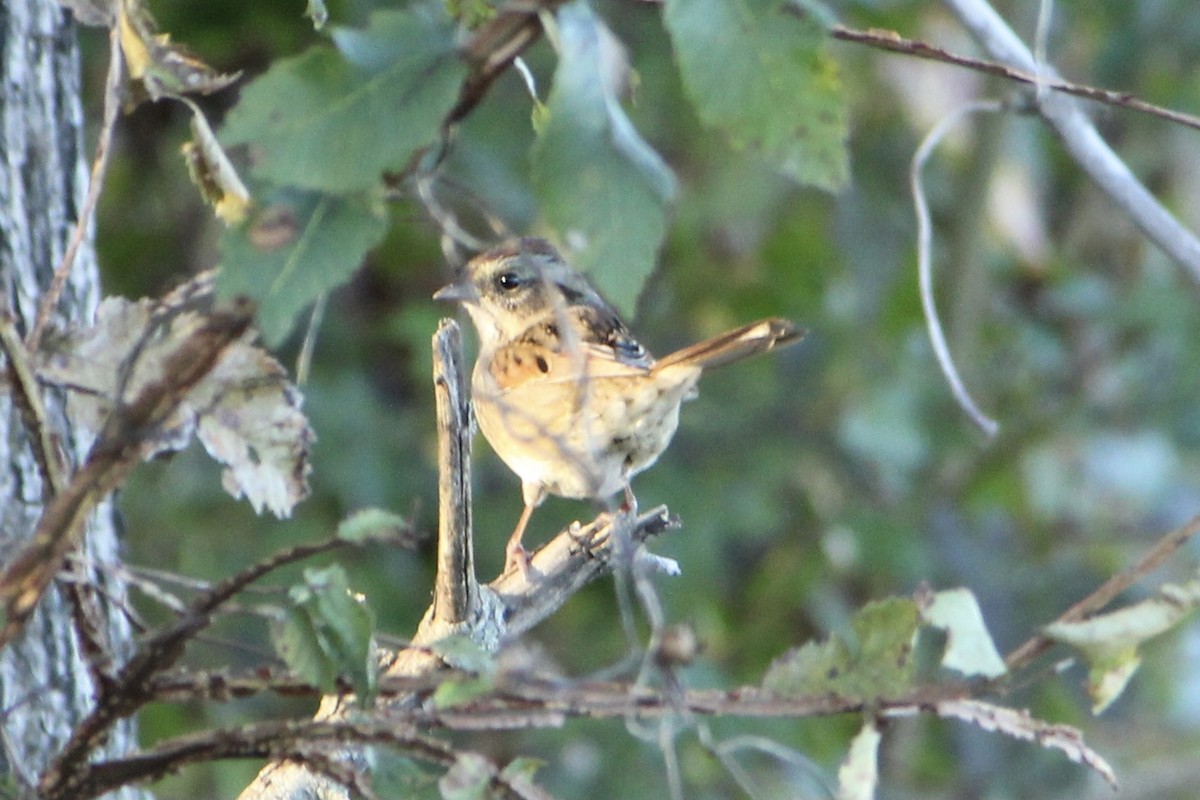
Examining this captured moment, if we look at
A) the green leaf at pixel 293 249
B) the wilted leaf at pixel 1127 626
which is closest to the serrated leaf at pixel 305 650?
the green leaf at pixel 293 249

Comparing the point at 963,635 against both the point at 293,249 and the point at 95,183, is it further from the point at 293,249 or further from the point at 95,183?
the point at 95,183

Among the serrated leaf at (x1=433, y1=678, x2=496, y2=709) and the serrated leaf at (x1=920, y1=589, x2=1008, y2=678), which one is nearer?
the serrated leaf at (x1=433, y1=678, x2=496, y2=709)

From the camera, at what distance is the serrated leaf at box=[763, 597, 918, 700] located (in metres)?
1.58

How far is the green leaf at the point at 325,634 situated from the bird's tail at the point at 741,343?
103 centimetres

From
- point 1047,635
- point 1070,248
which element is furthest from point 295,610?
point 1070,248

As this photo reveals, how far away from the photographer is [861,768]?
1.59 metres

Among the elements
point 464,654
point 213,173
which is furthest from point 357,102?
point 464,654

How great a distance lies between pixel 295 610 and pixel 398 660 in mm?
739

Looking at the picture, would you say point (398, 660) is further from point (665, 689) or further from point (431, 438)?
point (431, 438)

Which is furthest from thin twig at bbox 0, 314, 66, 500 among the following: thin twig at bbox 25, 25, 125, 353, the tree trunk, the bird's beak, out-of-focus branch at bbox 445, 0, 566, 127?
the bird's beak

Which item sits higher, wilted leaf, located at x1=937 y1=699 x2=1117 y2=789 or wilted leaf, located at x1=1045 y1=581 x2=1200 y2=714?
wilted leaf, located at x1=1045 y1=581 x2=1200 y2=714

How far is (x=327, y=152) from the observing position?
1.24 m

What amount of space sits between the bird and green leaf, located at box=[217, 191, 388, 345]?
3.64ft

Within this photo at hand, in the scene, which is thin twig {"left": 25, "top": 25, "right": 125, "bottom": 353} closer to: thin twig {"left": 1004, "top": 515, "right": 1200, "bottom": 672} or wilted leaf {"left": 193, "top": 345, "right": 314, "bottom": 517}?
wilted leaf {"left": 193, "top": 345, "right": 314, "bottom": 517}
